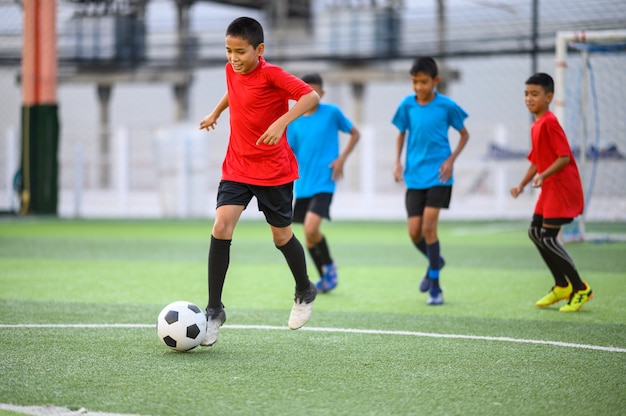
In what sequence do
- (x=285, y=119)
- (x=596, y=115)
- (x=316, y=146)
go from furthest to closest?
(x=596, y=115), (x=316, y=146), (x=285, y=119)

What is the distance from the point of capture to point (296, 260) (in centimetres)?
520

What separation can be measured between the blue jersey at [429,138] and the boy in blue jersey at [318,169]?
2.43 feet

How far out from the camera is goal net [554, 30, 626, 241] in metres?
11.3

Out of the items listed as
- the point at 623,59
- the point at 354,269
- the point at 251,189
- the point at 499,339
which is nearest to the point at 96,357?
the point at 251,189

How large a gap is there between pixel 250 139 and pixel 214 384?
5.01ft

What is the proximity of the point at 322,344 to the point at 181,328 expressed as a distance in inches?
31.7

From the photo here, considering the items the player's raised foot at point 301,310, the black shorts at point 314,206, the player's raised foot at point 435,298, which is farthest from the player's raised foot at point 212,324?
the black shorts at point 314,206

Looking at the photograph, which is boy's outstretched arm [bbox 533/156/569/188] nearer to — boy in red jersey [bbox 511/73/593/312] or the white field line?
boy in red jersey [bbox 511/73/593/312]

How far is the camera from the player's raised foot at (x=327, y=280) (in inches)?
307

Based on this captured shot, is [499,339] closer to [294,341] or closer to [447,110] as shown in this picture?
[294,341]

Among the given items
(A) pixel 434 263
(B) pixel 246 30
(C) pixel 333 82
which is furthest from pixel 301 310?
(C) pixel 333 82

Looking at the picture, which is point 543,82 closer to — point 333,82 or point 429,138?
point 429,138

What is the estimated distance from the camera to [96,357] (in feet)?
15.0

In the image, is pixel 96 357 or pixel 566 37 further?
pixel 566 37
